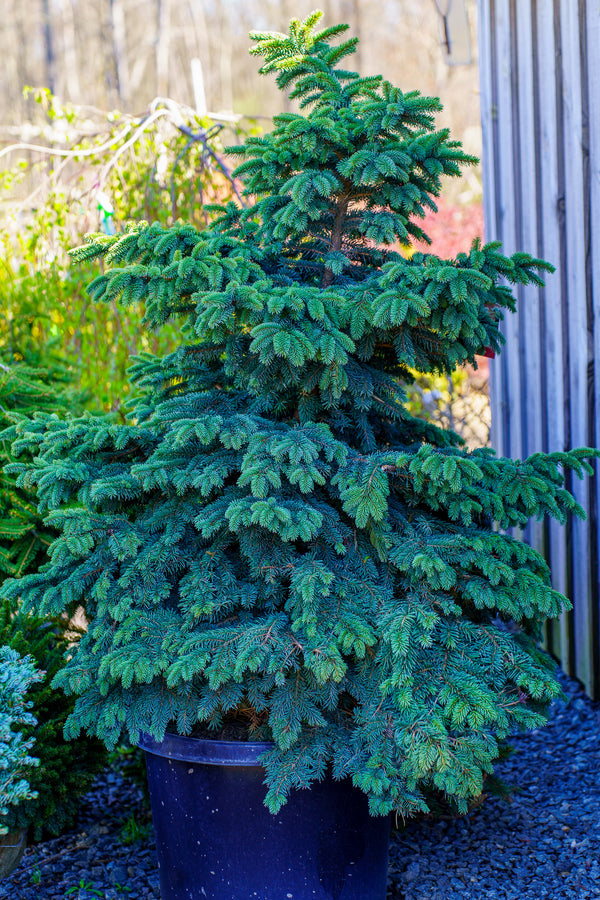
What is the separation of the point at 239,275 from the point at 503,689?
1122 millimetres

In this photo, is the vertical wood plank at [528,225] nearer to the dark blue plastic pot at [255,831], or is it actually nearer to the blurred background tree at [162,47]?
the dark blue plastic pot at [255,831]

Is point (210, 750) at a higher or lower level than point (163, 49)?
lower

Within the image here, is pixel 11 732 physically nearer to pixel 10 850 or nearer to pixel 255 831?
pixel 10 850

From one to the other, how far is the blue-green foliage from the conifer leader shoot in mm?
148

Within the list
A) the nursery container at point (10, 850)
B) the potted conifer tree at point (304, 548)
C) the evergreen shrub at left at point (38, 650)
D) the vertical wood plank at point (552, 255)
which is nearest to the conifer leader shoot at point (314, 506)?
the potted conifer tree at point (304, 548)

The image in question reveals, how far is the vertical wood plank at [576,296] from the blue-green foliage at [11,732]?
2.00m

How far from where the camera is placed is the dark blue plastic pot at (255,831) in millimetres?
1762

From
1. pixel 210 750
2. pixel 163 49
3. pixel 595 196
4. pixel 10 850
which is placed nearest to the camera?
pixel 210 750

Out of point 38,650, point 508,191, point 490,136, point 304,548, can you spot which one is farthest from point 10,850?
point 490,136

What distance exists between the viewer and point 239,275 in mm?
1761

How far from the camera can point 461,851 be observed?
7.23 ft

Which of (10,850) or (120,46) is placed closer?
(10,850)

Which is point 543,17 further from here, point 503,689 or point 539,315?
point 503,689

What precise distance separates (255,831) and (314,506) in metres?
0.77
